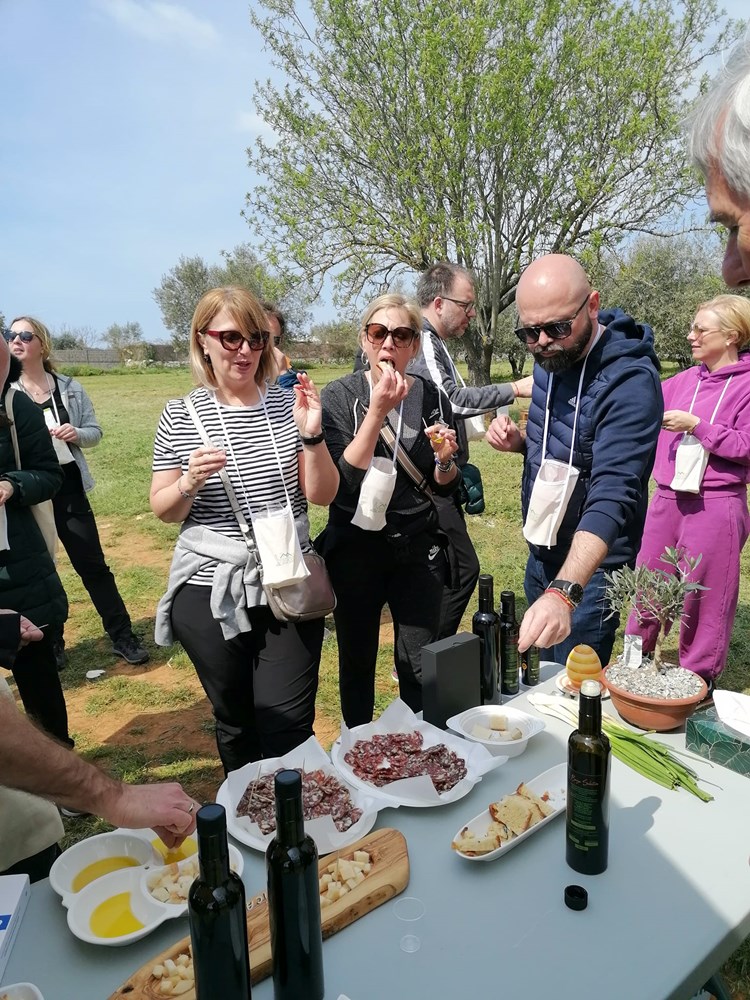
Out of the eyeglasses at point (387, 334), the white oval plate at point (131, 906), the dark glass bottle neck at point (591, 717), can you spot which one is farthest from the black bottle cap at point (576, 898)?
the eyeglasses at point (387, 334)

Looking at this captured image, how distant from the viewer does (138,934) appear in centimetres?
119

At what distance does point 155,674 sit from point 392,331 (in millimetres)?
3028

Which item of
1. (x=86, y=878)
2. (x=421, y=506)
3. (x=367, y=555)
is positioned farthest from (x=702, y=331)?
(x=86, y=878)

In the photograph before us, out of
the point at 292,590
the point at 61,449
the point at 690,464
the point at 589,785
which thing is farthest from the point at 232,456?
the point at 690,464

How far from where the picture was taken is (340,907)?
123 centimetres

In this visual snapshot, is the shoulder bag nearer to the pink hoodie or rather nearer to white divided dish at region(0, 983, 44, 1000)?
white divided dish at region(0, 983, 44, 1000)

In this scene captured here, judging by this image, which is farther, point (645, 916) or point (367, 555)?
point (367, 555)

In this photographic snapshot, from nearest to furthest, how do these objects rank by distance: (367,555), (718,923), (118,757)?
1. (718,923)
2. (367,555)
3. (118,757)

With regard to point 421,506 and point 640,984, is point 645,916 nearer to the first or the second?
point 640,984

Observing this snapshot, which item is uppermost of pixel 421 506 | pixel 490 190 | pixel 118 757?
pixel 490 190

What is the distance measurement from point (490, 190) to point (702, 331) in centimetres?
1384

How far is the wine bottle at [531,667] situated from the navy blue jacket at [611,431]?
0.46 m

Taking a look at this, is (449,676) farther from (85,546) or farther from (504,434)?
(85,546)

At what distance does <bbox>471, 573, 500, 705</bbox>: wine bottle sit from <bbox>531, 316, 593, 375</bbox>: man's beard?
3.30 ft
